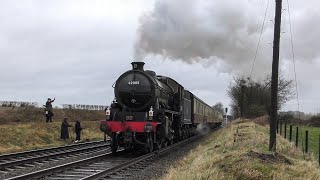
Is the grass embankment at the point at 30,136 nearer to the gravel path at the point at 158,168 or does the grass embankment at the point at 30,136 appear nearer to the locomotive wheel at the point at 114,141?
the locomotive wheel at the point at 114,141

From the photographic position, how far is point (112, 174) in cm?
1152

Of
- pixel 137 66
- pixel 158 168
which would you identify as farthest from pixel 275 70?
pixel 137 66

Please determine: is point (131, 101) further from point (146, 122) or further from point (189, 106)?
point (189, 106)

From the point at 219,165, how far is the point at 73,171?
4272 mm

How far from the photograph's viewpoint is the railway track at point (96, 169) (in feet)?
35.8

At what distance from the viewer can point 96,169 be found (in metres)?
12.6

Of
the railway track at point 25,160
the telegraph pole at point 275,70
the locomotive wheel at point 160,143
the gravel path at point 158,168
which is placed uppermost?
the telegraph pole at point 275,70

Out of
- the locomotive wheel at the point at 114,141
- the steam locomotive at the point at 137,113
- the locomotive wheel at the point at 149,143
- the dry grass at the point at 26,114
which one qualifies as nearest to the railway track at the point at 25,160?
the locomotive wheel at the point at 114,141

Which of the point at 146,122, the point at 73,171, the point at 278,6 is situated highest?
the point at 278,6

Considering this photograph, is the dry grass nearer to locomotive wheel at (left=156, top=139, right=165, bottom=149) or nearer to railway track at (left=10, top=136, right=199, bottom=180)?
locomotive wheel at (left=156, top=139, right=165, bottom=149)

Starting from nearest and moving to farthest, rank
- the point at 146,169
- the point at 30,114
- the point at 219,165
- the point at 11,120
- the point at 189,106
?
the point at 219,165, the point at 146,169, the point at 189,106, the point at 11,120, the point at 30,114

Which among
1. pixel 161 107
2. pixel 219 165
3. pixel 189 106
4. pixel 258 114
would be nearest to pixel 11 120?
pixel 189 106

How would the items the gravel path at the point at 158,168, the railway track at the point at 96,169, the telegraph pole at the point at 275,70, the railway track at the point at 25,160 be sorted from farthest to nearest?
the telegraph pole at the point at 275,70 < the railway track at the point at 25,160 < the gravel path at the point at 158,168 < the railway track at the point at 96,169

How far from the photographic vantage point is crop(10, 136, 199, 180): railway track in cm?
1091
